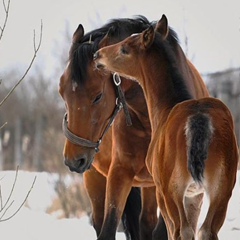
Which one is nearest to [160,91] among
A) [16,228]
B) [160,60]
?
[160,60]

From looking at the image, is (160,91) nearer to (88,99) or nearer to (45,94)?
(88,99)

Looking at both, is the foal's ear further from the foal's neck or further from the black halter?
the black halter

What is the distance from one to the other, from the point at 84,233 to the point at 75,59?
4.36 metres

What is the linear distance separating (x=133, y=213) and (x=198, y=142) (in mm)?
3061

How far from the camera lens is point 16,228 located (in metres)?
11.2

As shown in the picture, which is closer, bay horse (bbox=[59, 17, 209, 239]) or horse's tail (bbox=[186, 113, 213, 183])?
horse's tail (bbox=[186, 113, 213, 183])

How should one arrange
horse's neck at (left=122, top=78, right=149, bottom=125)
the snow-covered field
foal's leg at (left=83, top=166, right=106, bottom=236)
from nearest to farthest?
horse's neck at (left=122, top=78, right=149, bottom=125) → foal's leg at (left=83, top=166, right=106, bottom=236) → the snow-covered field

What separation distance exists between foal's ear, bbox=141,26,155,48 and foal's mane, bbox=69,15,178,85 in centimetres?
27

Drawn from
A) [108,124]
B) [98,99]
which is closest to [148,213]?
[108,124]

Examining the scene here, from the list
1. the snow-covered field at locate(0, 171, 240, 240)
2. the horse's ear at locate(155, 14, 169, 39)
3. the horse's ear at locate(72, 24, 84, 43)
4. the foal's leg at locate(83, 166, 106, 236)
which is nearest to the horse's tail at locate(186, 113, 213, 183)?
the horse's ear at locate(155, 14, 169, 39)

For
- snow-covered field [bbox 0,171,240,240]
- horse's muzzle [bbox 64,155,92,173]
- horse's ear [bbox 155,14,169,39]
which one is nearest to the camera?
horse's ear [bbox 155,14,169,39]

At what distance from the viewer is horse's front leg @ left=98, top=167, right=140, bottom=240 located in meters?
6.78

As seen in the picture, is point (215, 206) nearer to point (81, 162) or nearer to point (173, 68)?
point (173, 68)

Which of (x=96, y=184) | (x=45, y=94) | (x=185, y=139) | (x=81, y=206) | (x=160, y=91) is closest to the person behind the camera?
(x=185, y=139)
